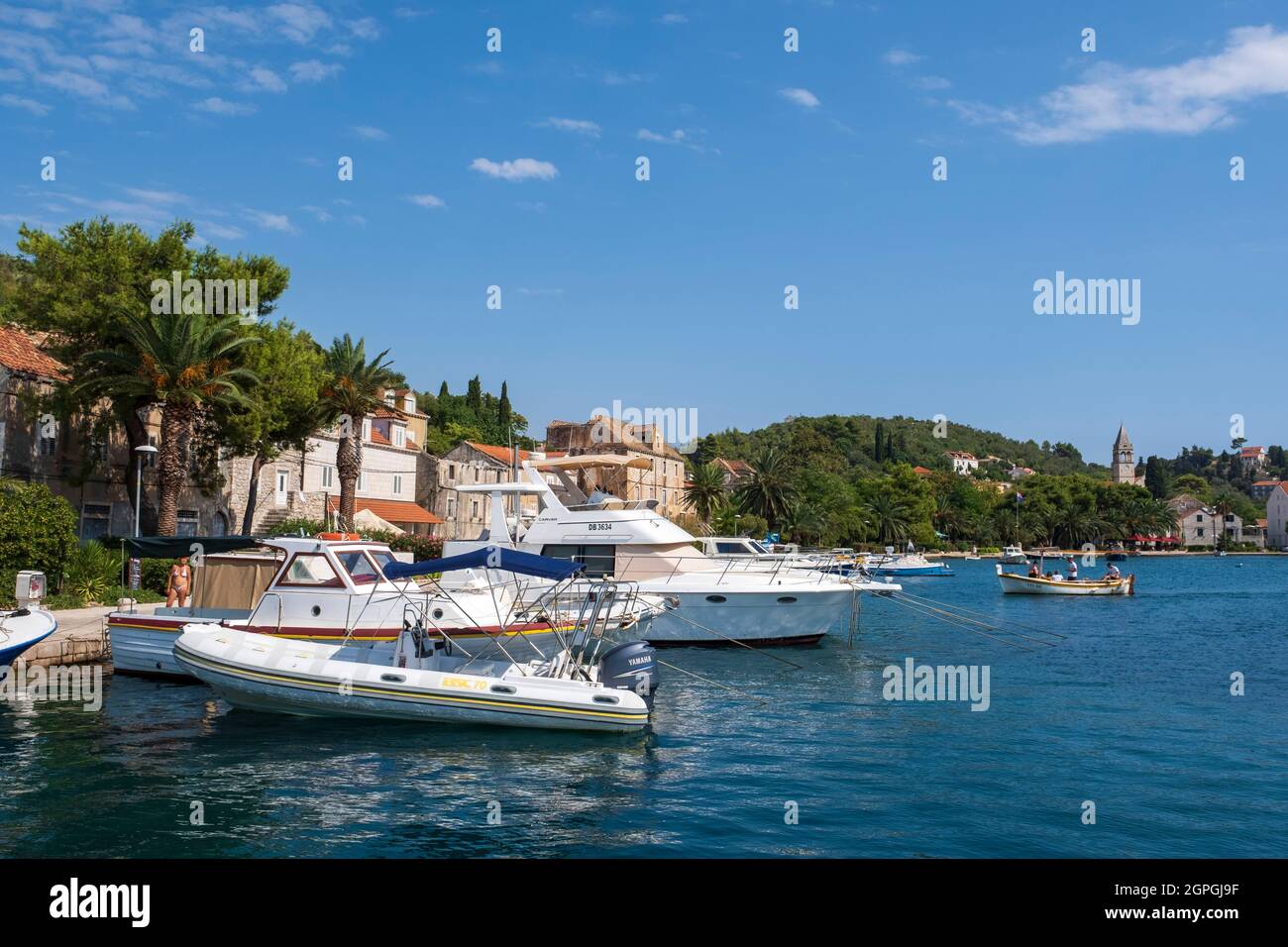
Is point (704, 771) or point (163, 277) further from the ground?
point (163, 277)

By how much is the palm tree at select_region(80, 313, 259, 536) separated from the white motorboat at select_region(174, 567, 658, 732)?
16289mm

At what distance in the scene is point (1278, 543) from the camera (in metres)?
172

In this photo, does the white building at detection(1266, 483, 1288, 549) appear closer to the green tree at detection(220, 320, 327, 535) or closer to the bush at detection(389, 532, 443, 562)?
the bush at detection(389, 532, 443, 562)

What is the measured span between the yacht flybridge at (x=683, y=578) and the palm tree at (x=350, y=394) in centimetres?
1351

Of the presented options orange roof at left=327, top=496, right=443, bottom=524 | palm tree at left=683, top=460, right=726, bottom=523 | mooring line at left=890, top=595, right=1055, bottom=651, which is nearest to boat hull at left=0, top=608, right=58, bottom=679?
mooring line at left=890, top=595, right=1055, bottom=651

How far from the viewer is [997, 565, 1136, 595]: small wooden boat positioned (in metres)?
54.5

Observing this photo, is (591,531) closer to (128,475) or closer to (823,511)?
(128,475)

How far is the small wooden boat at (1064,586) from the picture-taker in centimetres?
5453

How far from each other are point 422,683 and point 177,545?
10.1m

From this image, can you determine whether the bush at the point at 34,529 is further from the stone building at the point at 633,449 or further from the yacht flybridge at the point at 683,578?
the stone building at the point at 633,449

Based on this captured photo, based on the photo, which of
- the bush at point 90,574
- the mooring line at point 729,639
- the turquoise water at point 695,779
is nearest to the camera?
the turquoise water at point 695,779

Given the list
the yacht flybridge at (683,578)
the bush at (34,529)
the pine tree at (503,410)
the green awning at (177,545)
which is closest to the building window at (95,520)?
the bush at (34,529)

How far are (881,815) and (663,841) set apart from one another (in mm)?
3001
